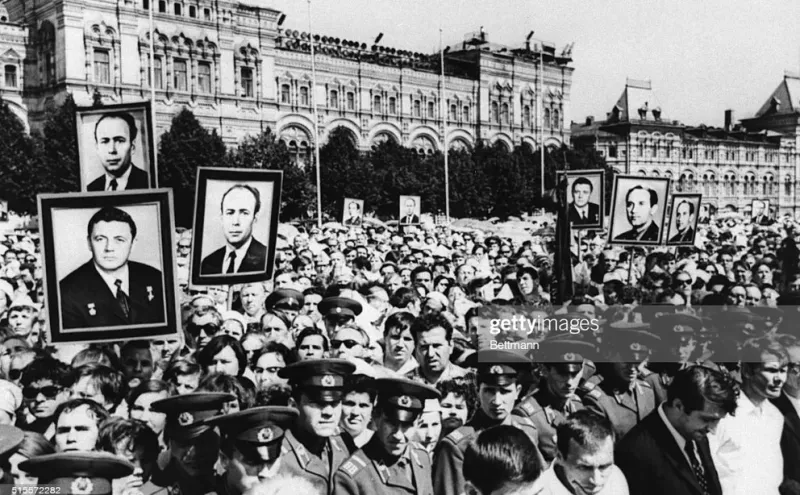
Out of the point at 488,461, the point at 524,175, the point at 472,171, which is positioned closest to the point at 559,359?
the point at 488,461

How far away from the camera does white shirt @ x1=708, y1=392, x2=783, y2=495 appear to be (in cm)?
407

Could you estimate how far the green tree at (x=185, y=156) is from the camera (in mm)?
26797

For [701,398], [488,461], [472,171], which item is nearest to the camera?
[488,461]

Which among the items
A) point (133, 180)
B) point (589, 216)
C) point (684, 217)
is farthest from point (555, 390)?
point (684, 217)

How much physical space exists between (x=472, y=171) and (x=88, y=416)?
3537 cm

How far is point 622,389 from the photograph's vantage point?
4602 mm

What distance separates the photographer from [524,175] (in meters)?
41.3

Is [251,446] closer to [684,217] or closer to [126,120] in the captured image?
[126,120]

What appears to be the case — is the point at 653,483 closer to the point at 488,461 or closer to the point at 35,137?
the point at 488,461

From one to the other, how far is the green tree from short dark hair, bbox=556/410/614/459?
23412 mm

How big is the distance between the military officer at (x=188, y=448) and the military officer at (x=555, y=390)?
1438 mm

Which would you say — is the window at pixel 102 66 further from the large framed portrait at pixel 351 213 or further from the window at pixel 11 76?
the large framed portrait at pixel 351 213

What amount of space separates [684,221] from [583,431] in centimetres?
849

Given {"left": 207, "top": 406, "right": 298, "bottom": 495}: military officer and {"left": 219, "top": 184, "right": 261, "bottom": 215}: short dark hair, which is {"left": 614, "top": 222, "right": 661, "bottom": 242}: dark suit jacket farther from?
{"left": 207, "top": 406, "right": 298, "bottom": 495}: military officer
